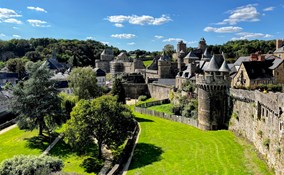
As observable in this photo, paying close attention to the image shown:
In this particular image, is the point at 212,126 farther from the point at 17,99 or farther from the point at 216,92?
the point at 17,99

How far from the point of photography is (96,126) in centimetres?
3278

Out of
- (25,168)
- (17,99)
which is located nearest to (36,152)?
(17,99)

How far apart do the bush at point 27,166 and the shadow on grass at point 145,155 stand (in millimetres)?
9997

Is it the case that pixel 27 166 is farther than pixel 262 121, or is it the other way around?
pixel 262 121

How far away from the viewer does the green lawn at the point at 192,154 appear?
87.1 feet

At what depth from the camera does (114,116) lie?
33531 mm

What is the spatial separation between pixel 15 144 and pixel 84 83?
18304 millimetres

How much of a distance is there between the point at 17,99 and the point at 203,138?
2642 cm

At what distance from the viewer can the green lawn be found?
2656 centimetres

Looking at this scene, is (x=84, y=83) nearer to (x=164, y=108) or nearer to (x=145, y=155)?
(x=164, y=108)

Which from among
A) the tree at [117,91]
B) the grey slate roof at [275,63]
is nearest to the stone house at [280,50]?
the grey slate roof at [275,63]

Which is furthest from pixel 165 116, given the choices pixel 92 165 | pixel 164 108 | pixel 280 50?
pixel 280 50

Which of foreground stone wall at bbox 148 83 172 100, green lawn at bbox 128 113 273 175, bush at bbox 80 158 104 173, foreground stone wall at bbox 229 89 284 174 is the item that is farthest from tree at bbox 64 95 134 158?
foreground stone wall at bbox 148 83 172 100

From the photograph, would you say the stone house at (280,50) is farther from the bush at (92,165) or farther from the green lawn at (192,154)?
the bush at (92,165)
